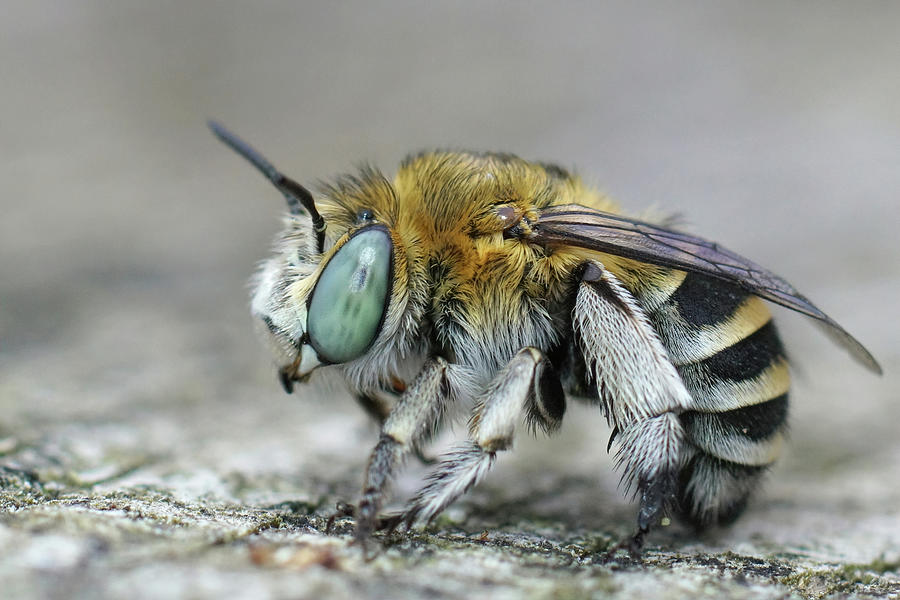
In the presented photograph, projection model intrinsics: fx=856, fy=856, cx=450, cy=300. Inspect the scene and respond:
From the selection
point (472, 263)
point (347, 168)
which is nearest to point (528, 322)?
point (472, 263)

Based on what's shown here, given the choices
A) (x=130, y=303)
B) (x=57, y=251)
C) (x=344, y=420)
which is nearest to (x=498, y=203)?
(x=344, y=420)


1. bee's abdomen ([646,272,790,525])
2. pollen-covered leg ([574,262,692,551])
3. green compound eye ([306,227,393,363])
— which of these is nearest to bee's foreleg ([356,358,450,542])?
green compound eye ([306,227,393,363])

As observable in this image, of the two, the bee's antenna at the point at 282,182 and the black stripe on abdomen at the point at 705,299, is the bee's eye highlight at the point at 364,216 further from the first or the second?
the black stripe on abdomen at the point at 705,299

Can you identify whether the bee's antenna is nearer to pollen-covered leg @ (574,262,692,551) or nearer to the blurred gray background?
the blurred gray background

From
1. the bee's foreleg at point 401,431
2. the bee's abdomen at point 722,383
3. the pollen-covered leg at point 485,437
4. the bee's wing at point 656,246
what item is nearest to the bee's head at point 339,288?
the bee's foreleg at point 401,431

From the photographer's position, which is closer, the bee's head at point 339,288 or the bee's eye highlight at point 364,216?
Answer: the bee's head at point 339,288

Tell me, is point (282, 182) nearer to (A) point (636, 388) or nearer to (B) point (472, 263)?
(B) point (472, 263)

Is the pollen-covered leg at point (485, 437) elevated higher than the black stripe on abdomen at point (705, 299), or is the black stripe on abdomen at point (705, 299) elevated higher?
the black stripe on abdomen at point (705, 299)

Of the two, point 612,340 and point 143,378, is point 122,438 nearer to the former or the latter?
point 143,378

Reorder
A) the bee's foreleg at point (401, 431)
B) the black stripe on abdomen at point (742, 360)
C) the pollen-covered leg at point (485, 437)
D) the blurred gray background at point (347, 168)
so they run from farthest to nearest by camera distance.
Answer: the blurred gray background at point (347, 168), the black stripe on abdomen at point (742, 360), the pollen-covered leg at point (485, 437), the bee's foreleg at point (401, 431)
